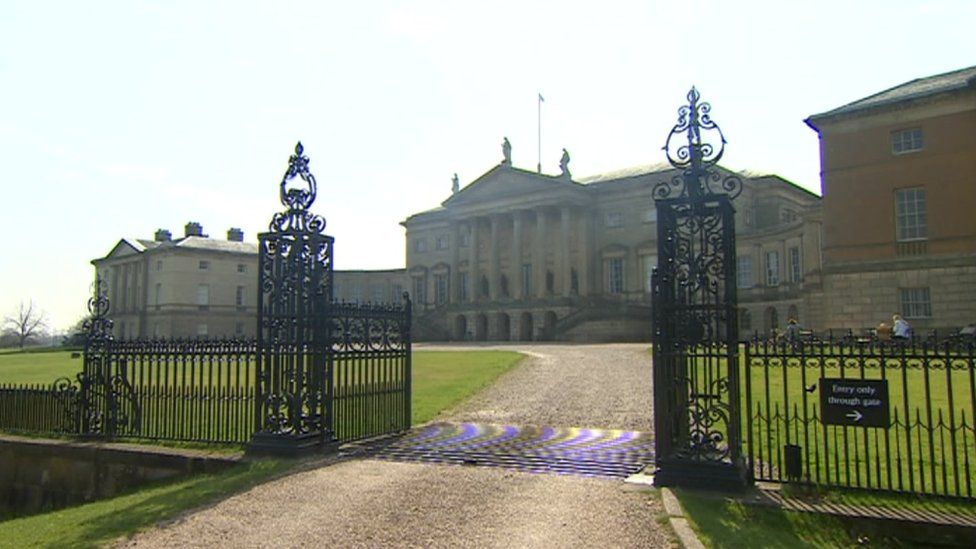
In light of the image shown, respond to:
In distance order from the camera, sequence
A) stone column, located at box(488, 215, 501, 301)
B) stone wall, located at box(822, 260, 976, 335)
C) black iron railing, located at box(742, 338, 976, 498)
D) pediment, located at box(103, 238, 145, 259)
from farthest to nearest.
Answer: pediment, located at box(103, 238, 145, 259) → stone column, located at box(488, 215, 501, 301) → stone wall, located at box(822, 260, 976, 335) → black iron railing, located at box(742, 338, 976, 498)

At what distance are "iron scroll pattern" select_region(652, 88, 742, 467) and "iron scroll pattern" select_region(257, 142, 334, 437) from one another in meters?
5.21

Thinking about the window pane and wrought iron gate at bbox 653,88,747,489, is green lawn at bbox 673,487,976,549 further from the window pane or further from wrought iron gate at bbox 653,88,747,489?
the window pane

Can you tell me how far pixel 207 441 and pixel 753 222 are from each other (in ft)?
165

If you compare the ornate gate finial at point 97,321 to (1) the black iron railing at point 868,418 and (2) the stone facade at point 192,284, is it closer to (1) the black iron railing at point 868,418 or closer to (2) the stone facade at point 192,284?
(1) the black iron railing at point 868,418

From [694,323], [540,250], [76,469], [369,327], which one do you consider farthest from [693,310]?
[540,250]

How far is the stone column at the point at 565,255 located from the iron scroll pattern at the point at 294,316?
50539 mm

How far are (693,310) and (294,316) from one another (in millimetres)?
5991

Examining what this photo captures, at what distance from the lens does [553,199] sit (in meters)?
62.4

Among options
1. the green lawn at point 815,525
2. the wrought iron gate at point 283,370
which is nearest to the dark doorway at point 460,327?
the wrought iron gate at point 283,370

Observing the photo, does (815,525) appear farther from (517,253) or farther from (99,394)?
(517,253)

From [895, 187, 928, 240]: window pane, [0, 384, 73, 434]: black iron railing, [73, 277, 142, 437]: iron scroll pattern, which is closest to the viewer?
[73, 277, 142, 437]: iron scroll pattern

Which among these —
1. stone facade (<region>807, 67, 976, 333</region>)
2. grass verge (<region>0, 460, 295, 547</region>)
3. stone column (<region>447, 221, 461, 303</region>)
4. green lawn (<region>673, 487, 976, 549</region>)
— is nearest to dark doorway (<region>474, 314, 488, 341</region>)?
stone column (<region>447, 221, 461, 303</region>)

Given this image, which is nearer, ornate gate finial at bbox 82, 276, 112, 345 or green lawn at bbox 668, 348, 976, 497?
green lawn at bbox 668, 348, 976, 497

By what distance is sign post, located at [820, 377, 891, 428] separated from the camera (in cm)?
822
